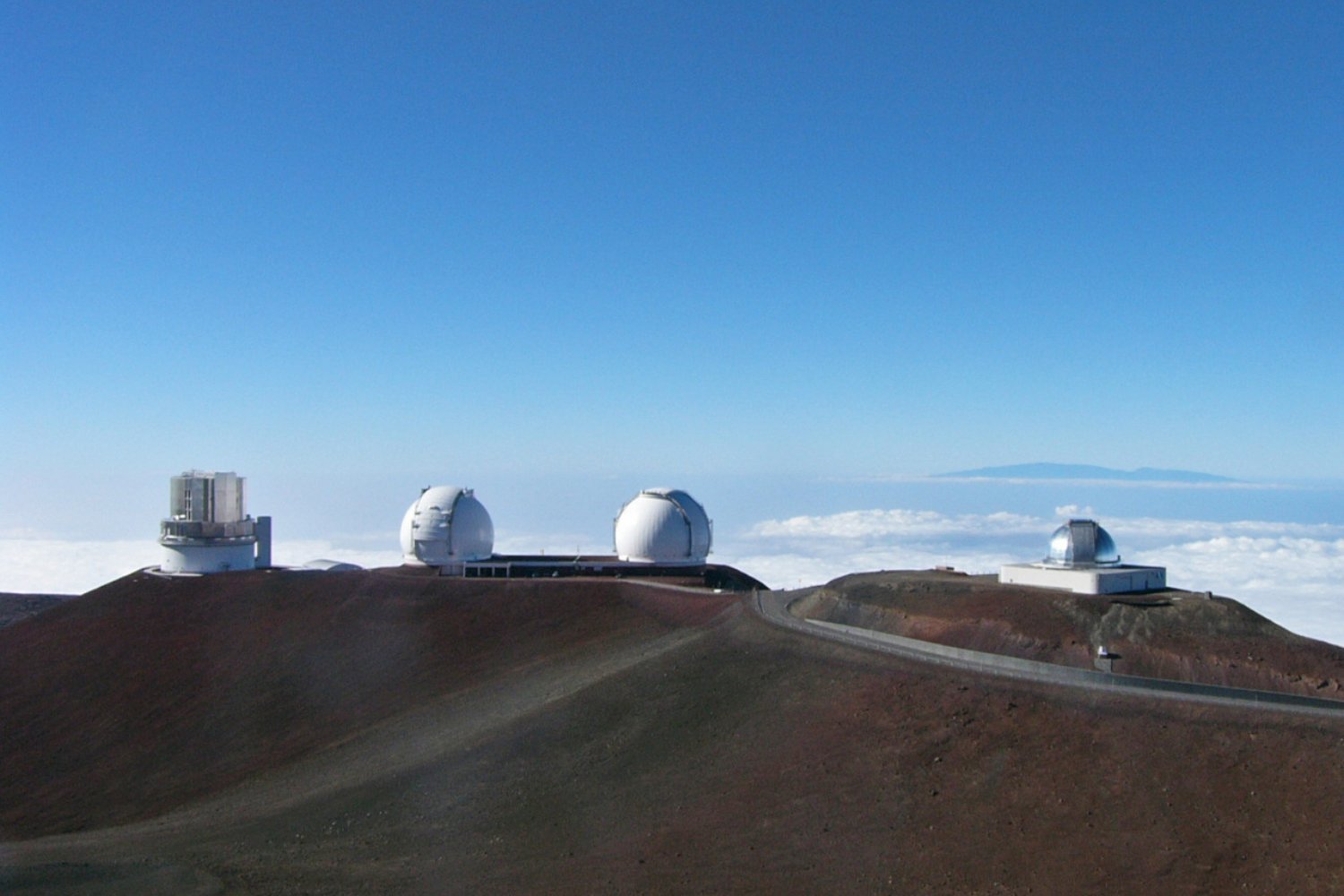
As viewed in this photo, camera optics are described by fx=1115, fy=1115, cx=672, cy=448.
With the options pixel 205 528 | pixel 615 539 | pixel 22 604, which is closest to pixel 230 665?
pixel 205 528

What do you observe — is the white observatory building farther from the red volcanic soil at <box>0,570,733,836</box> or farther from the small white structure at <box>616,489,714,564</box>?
the small white structure at <box>616,489,714,564</box>

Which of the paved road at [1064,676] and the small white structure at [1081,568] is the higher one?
the small white structure at [1081,568]

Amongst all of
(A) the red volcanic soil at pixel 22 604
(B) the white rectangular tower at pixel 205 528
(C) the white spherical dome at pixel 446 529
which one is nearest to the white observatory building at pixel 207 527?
(B) the white rectangular tower at pixel 205 528

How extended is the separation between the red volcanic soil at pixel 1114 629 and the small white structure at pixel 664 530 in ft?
40.5

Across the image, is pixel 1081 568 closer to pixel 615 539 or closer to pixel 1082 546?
pixel 1082 546

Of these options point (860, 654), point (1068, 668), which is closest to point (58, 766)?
point (860, 654)

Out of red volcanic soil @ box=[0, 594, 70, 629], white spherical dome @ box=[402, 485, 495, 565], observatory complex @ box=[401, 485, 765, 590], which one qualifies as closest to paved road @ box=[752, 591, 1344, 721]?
observatory complex @ box=[401, 485, 765, 590]

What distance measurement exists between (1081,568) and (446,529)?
2348 centimetres

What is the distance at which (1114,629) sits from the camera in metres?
25.9

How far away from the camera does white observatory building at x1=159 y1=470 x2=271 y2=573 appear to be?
136ft

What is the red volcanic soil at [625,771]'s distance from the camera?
60.6ft

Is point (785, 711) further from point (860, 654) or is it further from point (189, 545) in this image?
point (189, 545)

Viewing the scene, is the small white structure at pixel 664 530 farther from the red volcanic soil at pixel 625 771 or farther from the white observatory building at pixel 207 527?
the white observatory building at pixel 207 527

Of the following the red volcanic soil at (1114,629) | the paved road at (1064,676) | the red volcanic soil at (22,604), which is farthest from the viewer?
the red volcanic soil at (22,604)
